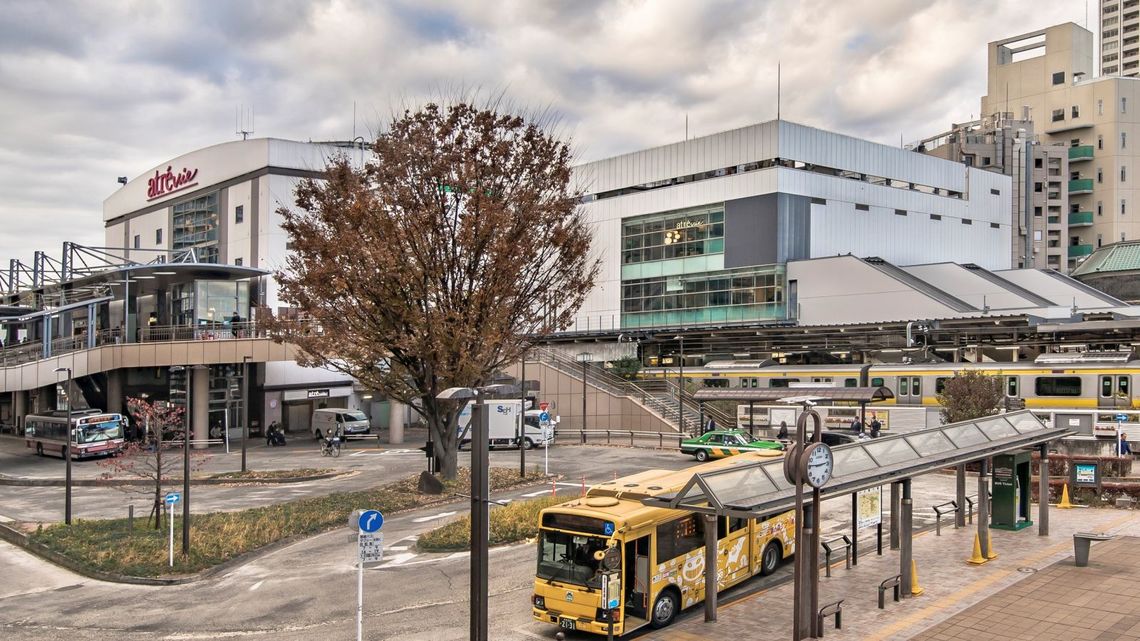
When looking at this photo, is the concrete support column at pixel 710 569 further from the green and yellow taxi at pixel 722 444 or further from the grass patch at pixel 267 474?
the grass patch at pixel 267 474

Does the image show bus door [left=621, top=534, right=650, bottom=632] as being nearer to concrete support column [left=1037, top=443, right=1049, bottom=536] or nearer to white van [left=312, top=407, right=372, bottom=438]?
concrete support column [left=1037, top=443, right=1049, bottom=536]

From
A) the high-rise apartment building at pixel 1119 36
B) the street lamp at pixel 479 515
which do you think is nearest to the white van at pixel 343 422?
the street lamp at pixel 479 515

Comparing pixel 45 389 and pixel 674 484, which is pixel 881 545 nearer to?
pixel 674 484

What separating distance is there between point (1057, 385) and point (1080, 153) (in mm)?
78902

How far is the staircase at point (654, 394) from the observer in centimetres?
4972

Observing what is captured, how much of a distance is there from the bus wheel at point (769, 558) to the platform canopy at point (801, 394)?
2027 cm

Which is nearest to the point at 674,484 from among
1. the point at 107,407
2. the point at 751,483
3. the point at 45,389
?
the point at 751,483

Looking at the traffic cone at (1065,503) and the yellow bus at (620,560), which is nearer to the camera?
the yellow bus at (620,560)

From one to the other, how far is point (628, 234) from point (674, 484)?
57.1 m

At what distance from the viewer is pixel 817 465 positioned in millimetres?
13391

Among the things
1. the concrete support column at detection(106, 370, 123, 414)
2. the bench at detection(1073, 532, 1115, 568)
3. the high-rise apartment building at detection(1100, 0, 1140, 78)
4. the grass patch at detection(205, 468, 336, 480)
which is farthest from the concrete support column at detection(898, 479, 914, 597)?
the high-rise apartment building at detection(1100, 0, 1140, 78)

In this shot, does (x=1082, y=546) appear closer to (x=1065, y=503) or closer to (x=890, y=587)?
(x=890, y=587)

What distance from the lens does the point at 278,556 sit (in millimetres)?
22125

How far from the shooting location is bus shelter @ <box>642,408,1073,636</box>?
549 inches
